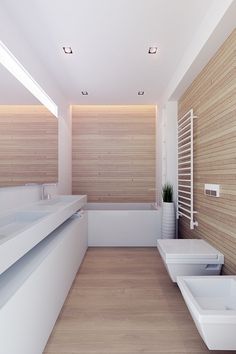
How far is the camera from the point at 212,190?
2670 millimetres

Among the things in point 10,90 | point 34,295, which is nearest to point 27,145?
point 10,90

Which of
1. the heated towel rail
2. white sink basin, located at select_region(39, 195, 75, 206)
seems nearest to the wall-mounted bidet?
the heated towel rail

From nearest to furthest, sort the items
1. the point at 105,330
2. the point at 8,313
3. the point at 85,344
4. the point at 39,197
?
the point at 8,313 < the point at 85,344 < the point at 105,330 < the point at 39,197

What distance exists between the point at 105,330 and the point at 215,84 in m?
2.36

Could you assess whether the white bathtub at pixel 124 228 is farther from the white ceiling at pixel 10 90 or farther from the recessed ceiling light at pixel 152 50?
the recessed ceiling light at pixel 152 50

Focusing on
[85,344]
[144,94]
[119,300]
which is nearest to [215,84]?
[144,94]

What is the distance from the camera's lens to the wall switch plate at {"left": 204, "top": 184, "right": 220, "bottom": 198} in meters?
2.55

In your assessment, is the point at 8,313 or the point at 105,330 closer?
the point at 8,313

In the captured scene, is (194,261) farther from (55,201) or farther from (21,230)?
(55,201)

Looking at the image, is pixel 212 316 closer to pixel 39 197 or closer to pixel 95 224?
pixel 39 197

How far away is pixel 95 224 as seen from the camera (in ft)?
15.0

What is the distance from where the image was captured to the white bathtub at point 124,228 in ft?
14.8

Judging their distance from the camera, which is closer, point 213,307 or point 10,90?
point 213,307

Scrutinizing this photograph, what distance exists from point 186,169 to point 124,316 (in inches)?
79.3
